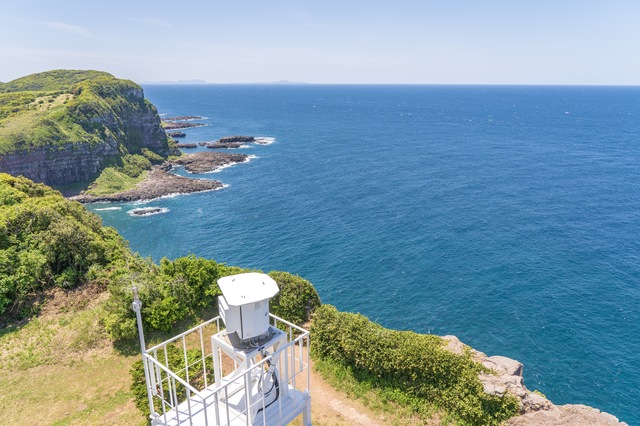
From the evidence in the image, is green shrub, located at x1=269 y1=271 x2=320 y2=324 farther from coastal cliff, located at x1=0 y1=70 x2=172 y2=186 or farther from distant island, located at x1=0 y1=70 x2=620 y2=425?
coastal cliff, located at x1=0 y1=70 x2=172 y2=186

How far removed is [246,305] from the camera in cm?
1228

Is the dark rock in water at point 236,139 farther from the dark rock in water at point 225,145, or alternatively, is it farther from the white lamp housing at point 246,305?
the white lamp housing at point 246,305

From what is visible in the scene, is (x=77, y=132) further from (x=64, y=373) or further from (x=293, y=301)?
(x=293, y=301)

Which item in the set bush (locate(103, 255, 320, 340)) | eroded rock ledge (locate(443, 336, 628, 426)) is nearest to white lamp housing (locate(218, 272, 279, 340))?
eroded rock ledge (locate(443, 336, 628, 426))

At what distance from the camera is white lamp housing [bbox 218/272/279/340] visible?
1221 cm

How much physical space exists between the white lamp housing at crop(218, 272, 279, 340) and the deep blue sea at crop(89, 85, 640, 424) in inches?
1165

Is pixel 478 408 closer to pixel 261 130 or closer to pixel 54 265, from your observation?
pixel 54 265

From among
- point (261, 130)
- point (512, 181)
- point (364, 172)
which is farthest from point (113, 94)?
point (512, 181)

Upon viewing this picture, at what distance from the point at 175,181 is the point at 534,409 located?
87612 millimetres

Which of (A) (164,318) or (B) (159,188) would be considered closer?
(A) (164,318)

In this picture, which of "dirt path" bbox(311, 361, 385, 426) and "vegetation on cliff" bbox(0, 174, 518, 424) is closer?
"dirt path" bbox(311, 361, 385, 426)

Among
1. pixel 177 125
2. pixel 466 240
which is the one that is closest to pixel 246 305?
pixel 466 240

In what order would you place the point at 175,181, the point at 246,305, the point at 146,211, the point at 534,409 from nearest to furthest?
the point at 246,305 < the point at 534,409 < the point at 146,211 < the point at 175,181

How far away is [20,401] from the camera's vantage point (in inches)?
765
